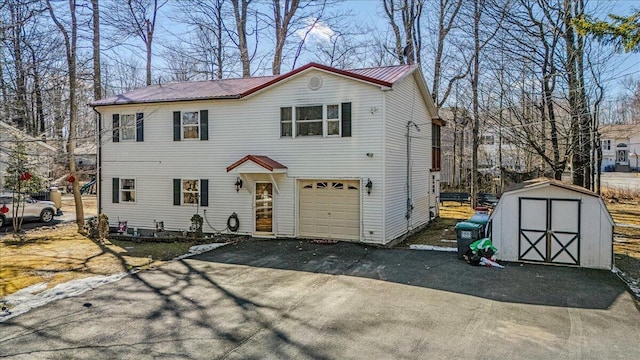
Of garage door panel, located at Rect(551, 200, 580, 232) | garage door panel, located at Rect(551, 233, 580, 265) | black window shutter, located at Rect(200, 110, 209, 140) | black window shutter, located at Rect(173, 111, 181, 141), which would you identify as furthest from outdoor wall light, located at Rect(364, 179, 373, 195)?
black window shutter, located at Rect(173, 111, 181, 141)

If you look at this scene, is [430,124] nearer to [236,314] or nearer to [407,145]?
[407,145]

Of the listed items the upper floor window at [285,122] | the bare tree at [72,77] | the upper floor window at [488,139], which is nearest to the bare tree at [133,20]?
the bare tree at [72,77]

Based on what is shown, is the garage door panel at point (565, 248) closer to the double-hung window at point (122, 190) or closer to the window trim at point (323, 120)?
the window trim at point (323, 120)

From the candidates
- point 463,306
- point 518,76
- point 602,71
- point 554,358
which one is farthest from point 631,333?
point 518,76

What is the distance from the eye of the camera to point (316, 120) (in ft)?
46.2

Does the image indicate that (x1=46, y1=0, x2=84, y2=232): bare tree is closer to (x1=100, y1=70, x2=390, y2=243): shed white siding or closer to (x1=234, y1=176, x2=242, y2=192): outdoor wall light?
(x1=100, y1=70, x2=390, y2=243): shed white siding

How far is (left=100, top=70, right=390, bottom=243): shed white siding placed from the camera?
44.2ft

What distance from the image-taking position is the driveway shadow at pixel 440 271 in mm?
8445

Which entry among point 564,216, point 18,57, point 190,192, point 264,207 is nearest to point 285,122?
point 264,207

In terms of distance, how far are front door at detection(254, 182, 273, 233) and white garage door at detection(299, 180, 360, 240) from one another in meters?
1.18

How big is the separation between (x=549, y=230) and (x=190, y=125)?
12.5 metres

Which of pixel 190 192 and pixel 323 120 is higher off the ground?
pixel 323 120

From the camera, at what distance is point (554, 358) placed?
18.7 ft

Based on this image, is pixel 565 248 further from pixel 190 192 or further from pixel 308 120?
pixel 190 192
